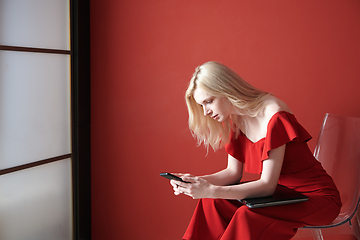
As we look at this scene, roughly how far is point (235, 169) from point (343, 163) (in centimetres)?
60

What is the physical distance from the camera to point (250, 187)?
Result: 1.49 m

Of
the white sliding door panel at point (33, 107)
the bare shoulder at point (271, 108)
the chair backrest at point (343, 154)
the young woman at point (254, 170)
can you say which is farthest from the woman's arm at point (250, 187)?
the white sliding door panel at point (33, 107)

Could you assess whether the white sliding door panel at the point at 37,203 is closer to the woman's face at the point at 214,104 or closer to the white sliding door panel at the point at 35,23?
the white sliding door panel at the point at 35,23

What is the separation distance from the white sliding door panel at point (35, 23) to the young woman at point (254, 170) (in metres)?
1.07

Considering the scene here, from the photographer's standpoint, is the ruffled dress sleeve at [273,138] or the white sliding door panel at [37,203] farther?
the white sliding door panel at [37,203]

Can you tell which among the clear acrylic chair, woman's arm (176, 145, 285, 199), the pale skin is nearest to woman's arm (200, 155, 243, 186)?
the pale skin

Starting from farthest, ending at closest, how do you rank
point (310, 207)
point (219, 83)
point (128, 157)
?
1. point (128, 157)
2. point (219, 83)
3. point (310, 207)

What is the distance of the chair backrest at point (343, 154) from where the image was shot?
Answer: 176cm

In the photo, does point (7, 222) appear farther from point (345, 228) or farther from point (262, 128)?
point (345, 228)

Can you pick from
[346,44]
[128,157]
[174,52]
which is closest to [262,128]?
[346,44]

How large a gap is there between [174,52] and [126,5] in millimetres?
537

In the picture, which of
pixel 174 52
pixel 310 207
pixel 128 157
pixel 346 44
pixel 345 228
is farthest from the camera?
pixel 128 157

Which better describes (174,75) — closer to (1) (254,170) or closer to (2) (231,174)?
(2) (231,174)

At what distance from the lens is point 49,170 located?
88.0 inches
